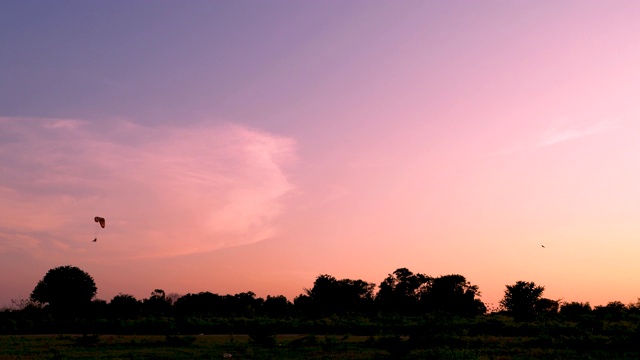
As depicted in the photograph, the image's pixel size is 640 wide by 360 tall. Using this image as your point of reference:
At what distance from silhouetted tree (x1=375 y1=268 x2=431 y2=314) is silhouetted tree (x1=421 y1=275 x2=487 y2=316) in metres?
1.56

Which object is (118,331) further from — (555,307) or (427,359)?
(555,307)

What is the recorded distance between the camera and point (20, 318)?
2384 inches

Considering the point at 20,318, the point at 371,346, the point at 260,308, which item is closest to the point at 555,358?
the point at 371,346

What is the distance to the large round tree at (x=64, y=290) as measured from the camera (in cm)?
9606

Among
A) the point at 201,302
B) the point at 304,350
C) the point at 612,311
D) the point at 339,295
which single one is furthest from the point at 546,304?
the point at 304,350

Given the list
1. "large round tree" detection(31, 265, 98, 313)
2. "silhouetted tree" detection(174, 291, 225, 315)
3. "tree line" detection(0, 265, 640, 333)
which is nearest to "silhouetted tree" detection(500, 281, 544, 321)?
"tree line" detection(0, 265, 640, 333)

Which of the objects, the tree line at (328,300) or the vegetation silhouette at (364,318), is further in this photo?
the tree line at (328,300)

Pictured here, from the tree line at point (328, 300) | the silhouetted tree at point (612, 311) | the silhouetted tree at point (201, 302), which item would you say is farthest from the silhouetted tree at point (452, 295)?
the silhouetted tree at point (201, 302)

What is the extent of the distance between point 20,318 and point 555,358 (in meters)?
52.9

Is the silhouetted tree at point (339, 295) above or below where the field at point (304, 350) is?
above

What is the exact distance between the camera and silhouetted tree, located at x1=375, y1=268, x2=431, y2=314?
321 feet

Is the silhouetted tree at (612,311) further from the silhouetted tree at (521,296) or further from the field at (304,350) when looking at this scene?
the field at (304,350)

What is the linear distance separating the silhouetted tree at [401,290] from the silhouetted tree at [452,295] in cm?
156

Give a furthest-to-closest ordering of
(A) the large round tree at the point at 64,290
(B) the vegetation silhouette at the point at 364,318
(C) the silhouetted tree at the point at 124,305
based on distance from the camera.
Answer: (A) the large round tree at the point at 64,290
(C) the silhouetted tree at the point at 124,305
(B) the vegetation silhouette at the point at 364,318
